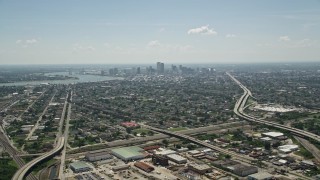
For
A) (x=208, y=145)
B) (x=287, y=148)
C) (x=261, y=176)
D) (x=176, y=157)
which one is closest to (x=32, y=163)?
(x=176, y=157)

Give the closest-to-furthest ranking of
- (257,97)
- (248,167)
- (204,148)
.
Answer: (248,167), (204,148), (257,97)

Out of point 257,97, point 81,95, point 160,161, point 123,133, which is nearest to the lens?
point 160,161

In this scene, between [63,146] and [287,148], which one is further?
[63,146]

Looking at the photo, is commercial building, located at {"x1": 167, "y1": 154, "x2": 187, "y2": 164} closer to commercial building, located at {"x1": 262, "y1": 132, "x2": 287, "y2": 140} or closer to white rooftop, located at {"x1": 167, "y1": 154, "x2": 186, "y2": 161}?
white rooftop, located at {"x1": 167, "y1": 154, "x2": 186, "y2": 161}

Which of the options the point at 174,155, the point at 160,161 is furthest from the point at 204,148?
the point at 160,161

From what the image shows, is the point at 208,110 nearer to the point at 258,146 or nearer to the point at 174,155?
the point at 258,146

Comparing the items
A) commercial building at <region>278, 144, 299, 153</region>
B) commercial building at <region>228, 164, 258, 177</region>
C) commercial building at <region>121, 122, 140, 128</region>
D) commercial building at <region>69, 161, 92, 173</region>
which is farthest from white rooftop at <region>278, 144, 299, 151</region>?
commercial building at <region>121, 122, 140, 128</region>

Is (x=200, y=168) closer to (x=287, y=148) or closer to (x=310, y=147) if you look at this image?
(x=287, y=148)
